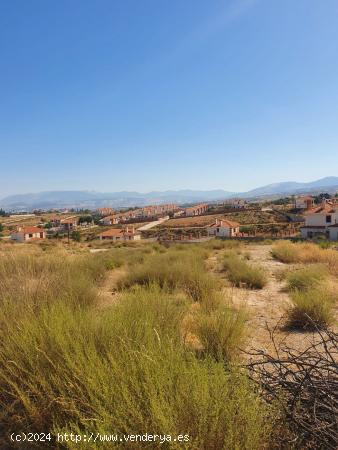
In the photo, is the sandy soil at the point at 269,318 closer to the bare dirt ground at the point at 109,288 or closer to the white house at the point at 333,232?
the bare dirt ground at the point at 109,288

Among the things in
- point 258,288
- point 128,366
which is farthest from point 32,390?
point 258,288

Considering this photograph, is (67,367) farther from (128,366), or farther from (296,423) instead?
(296,423)

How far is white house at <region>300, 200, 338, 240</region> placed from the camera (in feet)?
156

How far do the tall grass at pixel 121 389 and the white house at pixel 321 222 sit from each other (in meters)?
48.6

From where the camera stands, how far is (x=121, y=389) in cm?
246

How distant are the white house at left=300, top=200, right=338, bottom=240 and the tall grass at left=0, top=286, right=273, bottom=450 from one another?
160ft

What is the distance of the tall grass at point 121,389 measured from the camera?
7.13 feet

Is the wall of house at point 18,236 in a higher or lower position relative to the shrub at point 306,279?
lower

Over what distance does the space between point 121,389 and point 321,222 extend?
54.0 metres

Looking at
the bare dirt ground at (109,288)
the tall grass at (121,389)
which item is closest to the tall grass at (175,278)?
the bare dirt ground at (109,288)

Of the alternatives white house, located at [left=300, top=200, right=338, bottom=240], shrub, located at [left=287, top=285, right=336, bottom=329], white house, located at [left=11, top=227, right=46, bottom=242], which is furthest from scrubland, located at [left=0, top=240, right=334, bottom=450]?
white house, located at [left=11, top=227, right=46, bottom=242]

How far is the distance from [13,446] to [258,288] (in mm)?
8213

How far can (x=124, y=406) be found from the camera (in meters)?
2.27

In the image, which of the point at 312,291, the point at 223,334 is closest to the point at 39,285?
the point at 223,334
